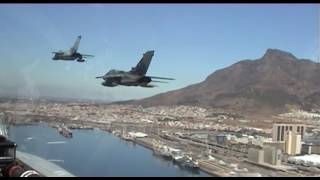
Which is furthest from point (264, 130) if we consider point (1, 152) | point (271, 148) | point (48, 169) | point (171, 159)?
point (1, 152)

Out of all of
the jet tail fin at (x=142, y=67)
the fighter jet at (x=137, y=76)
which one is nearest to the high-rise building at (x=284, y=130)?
the fighter jet at (x=137, y=76)

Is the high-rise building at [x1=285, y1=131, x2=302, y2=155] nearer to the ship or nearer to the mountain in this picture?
the mountain

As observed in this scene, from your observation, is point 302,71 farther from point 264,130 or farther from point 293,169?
point 293,169

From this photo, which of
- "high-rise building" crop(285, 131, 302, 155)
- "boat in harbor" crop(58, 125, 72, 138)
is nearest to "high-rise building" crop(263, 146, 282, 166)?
"high-rise building" crop(285, 131, 302, 155)

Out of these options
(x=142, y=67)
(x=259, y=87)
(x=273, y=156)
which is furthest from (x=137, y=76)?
(x=273, y=156)

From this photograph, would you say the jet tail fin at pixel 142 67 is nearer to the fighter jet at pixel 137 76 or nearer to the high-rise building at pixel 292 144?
the fighter jet at pixel 137 76

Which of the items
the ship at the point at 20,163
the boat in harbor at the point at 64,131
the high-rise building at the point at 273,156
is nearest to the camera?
the ship at the point at 20,163
